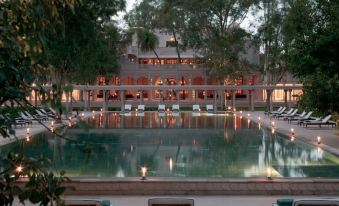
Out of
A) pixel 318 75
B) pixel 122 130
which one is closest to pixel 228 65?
pixel 122 130

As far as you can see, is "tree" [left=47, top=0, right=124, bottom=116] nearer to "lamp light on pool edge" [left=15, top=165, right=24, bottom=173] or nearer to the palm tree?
"lamp light on pool edge" [left=15, top=165, right=24, bottom=173]

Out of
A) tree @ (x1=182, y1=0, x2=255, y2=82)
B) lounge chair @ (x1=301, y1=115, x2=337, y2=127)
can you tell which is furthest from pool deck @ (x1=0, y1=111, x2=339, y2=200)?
tree @ (x1=182, y1=0, x2=255, y2=82)

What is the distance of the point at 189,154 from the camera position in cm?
1880

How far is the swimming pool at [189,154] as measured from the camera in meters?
14.9

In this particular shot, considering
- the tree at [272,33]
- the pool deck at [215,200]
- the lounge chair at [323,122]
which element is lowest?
the pool deck at [215,200]

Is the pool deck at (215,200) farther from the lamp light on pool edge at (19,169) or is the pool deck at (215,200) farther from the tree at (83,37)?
the tree at (83,37)

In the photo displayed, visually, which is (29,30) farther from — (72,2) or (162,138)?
(162,138)

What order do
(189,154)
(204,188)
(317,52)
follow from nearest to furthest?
(204,188) < (189,154) < (317,52)

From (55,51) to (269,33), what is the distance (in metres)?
26.0

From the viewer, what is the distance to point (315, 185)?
1185 centimetres

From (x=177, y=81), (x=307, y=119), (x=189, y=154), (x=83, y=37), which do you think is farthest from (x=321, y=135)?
(x=177, y=81)

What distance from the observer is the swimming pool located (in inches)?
587

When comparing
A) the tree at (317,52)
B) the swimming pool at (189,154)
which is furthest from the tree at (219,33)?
the tree at (317,52)

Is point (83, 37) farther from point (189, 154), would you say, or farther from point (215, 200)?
point (215, 200)
